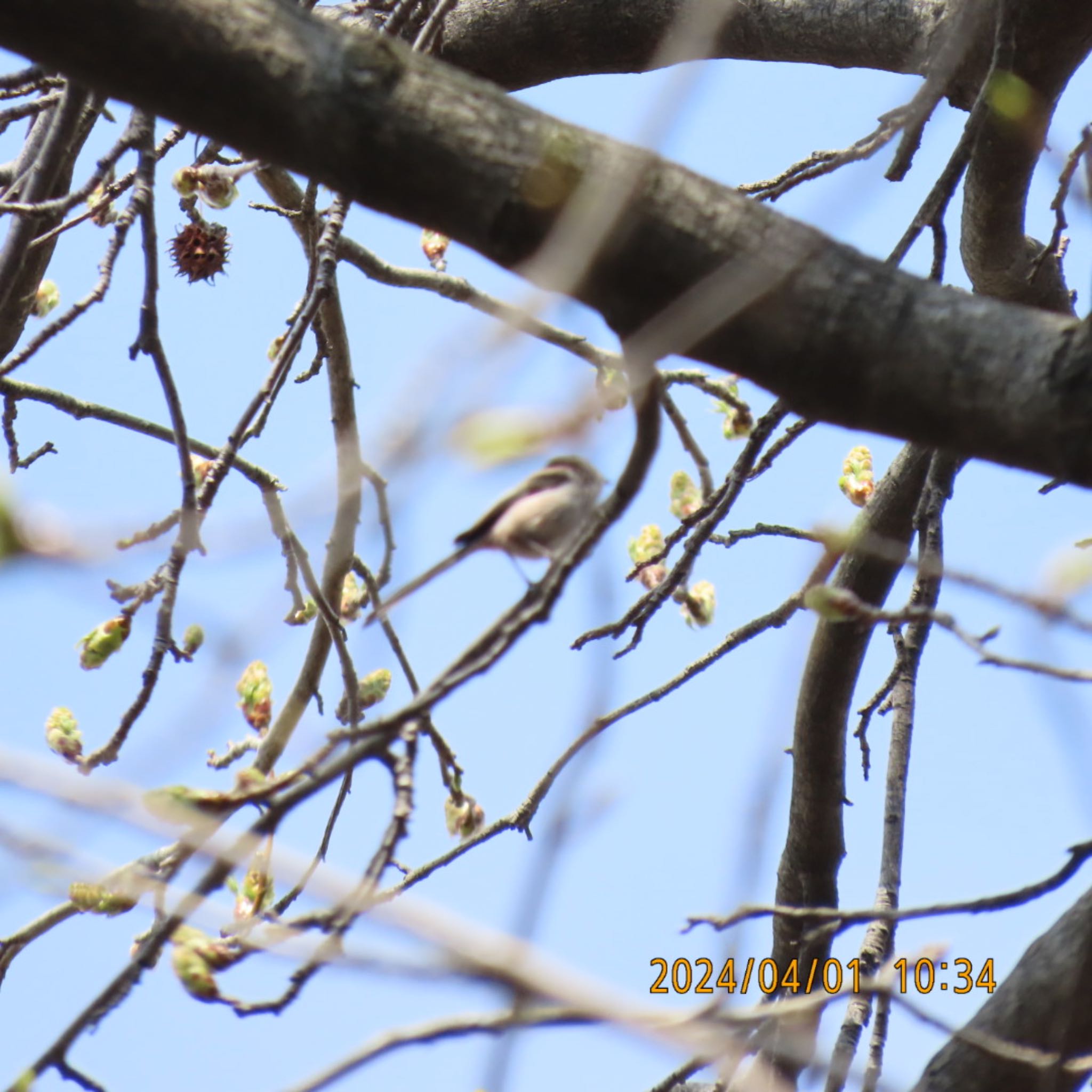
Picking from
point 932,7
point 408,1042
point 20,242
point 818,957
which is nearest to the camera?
point 408,1042

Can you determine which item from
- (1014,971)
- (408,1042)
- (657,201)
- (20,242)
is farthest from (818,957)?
(20,242)

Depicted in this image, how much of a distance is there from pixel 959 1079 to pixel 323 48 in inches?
81.7

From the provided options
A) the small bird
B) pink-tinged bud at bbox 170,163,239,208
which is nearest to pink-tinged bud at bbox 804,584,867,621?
the small bird

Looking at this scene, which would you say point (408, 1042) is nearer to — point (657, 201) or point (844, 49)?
point (657, 201)

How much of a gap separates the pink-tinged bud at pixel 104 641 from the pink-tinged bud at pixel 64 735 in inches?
14.5

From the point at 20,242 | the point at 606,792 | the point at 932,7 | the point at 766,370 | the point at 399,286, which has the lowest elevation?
the point at 606,792

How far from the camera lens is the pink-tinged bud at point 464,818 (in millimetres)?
2793

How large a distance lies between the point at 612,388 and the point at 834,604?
0.52 meters

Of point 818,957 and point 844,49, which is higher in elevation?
point 844,49

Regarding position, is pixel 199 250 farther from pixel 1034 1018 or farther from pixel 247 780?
pixel 1034 1018

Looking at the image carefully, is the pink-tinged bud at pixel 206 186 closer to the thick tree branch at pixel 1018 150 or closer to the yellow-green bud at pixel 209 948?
the thick tree branch at pixel 1018 150

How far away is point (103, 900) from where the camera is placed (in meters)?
2.42

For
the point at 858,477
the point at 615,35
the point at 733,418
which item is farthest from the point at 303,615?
the point at 615,35

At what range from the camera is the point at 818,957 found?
11.3ft
